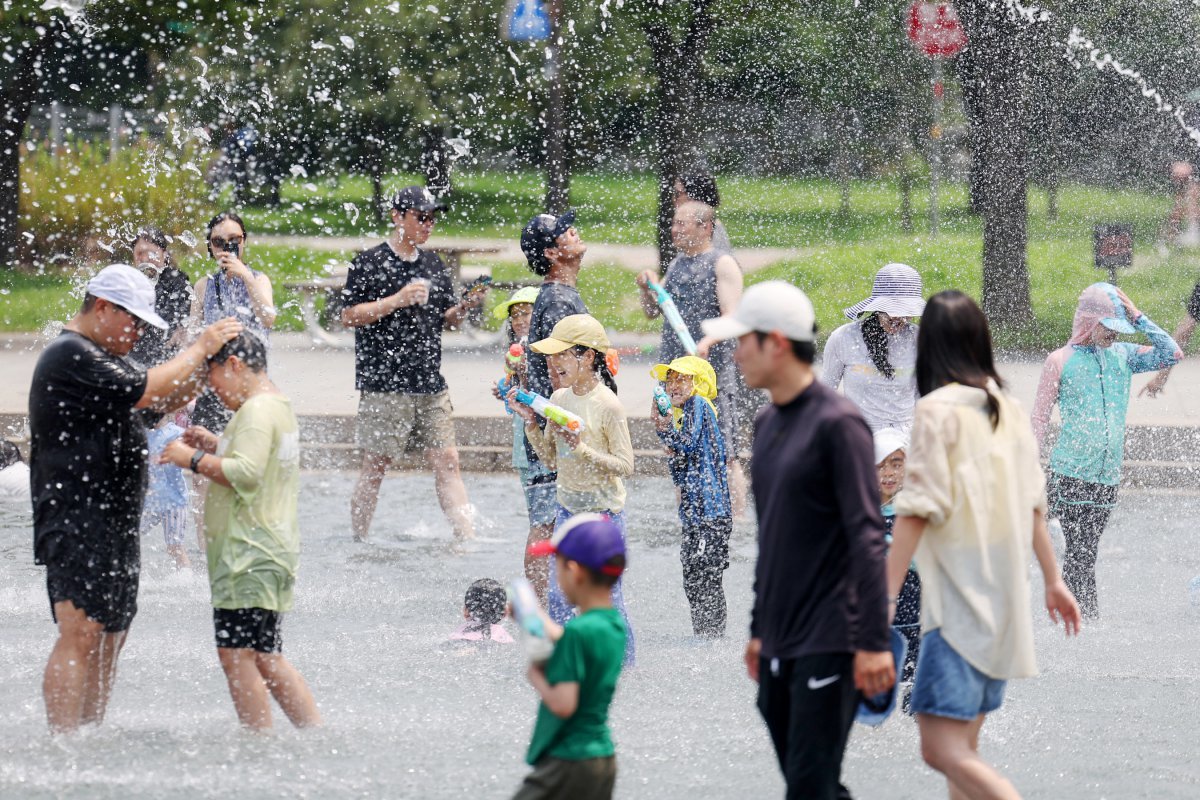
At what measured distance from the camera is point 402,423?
8.80m

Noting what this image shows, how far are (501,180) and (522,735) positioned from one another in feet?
131

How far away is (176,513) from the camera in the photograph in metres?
8.14

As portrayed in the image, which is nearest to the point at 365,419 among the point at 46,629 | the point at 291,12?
the point at 46,629

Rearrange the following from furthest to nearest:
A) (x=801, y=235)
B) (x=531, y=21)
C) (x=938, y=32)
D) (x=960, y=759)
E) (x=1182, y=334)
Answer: (x=801, y=235)
(x=531, y=21)
(x=938, y=32)
(x=1182, y=334)
(x=960, y=759)

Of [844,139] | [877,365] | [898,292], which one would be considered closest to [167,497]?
[877,365]

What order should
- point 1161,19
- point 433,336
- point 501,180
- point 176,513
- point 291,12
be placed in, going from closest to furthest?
point 176,513 < point 433,336 < point 1161,19 < point 291,12 < point 501,180

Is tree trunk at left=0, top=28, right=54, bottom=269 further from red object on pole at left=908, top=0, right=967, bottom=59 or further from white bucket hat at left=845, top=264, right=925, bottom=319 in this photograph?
white bucket hat at left=845, top=264, right=925, bottom=319

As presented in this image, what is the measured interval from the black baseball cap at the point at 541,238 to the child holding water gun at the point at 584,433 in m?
0.68

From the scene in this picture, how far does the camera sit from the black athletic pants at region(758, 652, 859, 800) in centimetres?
388

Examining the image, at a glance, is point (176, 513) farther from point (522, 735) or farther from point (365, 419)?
point (522, 735)

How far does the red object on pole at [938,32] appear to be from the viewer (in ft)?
56.9

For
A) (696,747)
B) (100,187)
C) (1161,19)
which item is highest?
(1161,19)

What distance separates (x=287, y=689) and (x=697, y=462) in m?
2.10

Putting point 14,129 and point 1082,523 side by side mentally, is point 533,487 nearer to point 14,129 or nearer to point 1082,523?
point 1082,523
